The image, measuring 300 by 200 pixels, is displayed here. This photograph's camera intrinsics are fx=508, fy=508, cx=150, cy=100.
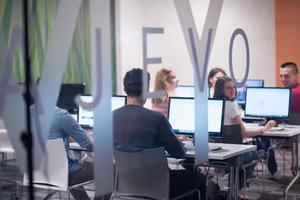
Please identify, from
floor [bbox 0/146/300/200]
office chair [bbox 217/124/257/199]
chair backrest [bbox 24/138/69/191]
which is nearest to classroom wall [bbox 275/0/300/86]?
floor [bbox 0/146/300/200]

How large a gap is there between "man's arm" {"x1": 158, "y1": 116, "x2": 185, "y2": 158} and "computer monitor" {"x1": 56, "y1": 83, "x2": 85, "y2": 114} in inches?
20.9

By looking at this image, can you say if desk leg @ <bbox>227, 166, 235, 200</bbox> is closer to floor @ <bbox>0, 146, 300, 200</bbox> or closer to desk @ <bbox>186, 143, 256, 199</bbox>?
desk @ <bbox>186, 143, 256, 199</bbox>

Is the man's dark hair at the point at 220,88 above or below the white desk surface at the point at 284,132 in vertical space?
above

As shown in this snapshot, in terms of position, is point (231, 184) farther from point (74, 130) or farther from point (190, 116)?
point (74, 130)

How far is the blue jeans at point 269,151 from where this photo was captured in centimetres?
507

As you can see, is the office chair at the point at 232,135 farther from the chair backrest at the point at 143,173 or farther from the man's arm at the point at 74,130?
the man's arm at the point at 74,130

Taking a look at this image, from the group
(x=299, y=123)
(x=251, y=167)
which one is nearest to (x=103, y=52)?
(x=251, y=167)

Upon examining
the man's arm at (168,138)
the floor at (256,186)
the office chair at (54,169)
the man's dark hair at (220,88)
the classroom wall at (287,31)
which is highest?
the classroom wall at (287,31)

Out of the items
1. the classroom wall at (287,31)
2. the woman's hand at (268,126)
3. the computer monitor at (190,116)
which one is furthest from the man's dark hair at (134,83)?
the classroom wall at (287,31)

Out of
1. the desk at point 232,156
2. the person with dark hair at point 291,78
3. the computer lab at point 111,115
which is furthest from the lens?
the person with dark hair at point 291,78

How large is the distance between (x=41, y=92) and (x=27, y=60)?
71 cm

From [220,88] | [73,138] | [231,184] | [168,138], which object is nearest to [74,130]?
[73,138]

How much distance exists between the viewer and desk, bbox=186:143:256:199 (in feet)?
11.2

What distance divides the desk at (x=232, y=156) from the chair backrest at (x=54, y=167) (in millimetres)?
862
